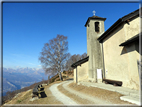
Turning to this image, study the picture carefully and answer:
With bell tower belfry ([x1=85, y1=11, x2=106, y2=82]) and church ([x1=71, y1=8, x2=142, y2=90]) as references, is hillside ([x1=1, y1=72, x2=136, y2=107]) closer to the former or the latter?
church ([x1=71, y1=8, x2=142, y2=90])

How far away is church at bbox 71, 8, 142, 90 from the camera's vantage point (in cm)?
812

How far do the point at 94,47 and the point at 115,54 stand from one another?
4021mm

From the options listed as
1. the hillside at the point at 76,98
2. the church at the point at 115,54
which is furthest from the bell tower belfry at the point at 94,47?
the hillside at the point at 76,98

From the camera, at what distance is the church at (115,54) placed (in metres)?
8.12

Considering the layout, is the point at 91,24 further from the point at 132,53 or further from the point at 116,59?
the point at 132,53

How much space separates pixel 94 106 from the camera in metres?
5.76

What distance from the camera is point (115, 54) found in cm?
1097

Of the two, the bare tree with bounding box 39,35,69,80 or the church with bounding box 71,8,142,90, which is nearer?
the church with bounding box 71,8,142,90

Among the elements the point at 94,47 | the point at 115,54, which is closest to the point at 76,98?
the point at 115,54

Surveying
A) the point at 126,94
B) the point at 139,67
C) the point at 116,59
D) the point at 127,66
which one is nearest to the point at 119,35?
the point at 116,59

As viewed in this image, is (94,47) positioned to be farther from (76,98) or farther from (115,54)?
(76,98)

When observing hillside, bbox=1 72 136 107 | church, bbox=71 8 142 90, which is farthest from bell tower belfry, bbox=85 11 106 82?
hillside, bbox=1 72 136 107

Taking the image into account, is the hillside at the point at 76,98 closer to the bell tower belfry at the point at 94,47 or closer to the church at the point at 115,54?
the church at the point at 115,54

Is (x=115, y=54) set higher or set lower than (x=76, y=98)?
higher
